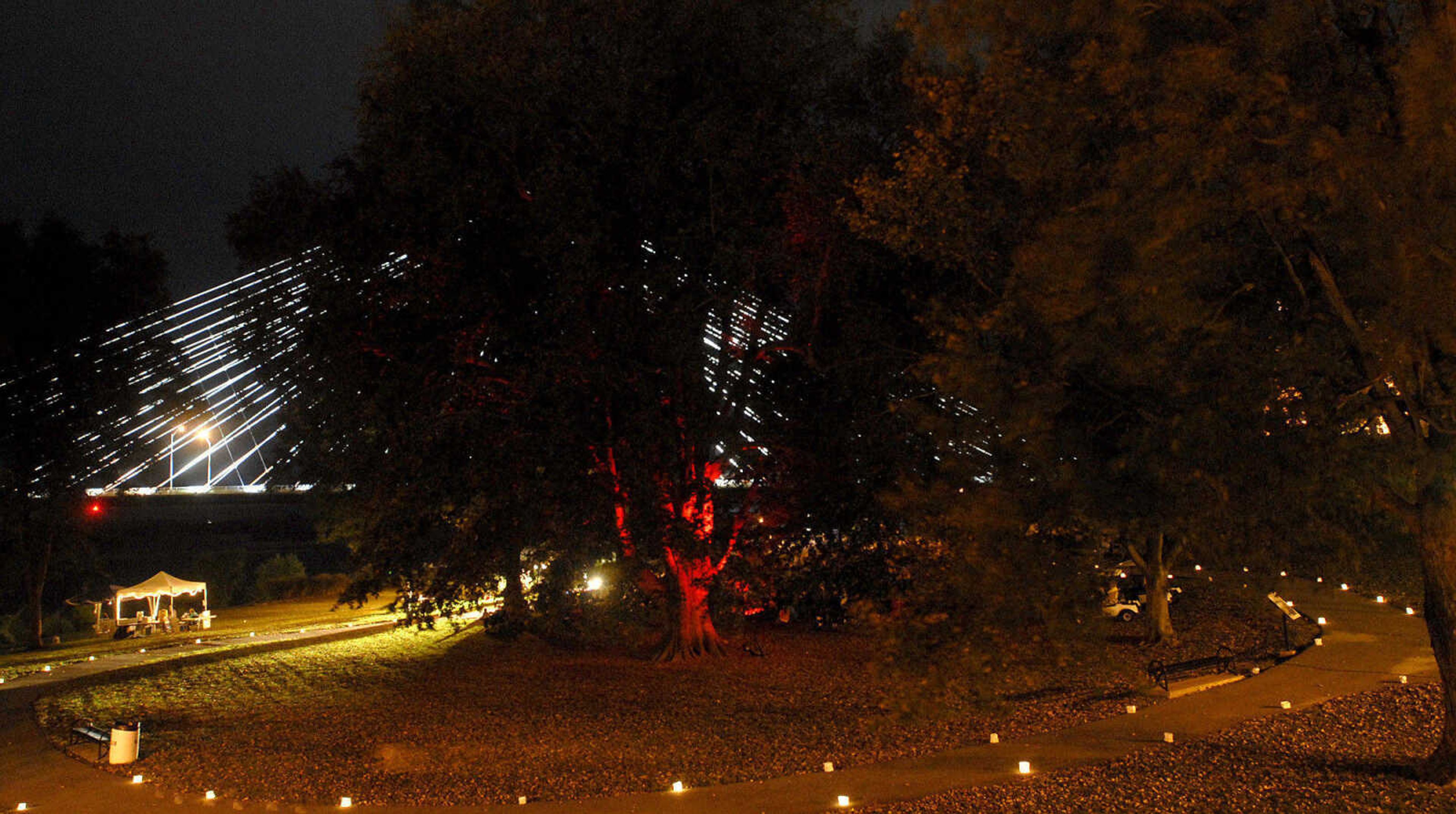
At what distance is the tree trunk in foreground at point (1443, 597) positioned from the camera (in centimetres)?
745

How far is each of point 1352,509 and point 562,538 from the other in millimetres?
9047

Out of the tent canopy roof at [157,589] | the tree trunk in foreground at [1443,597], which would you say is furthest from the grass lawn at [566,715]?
the tent canopy roof at [157,589]

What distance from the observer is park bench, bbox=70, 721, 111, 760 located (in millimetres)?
11305

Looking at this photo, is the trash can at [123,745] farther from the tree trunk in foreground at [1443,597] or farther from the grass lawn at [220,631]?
the tree trunk in foreground at [1443,597]

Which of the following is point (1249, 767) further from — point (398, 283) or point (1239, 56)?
point (398, 283)

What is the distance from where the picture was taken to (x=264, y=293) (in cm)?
1418

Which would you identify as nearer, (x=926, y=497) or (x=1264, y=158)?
(x=1264, y=158)

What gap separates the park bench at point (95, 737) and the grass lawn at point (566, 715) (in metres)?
0.41

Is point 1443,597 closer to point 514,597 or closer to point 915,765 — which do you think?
point 915,765

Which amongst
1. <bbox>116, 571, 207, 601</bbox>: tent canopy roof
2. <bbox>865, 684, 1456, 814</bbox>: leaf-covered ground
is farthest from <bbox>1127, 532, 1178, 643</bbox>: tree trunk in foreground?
<bbox>116, 571, 207, 601</bbox>: tent canopy roof

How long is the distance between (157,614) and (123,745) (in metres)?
Answer: 22.7

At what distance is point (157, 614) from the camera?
3117 centimetres

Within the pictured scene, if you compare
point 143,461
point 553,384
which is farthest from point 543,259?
point 143,461

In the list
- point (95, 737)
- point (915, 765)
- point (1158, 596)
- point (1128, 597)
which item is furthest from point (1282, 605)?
point (95, 737)
